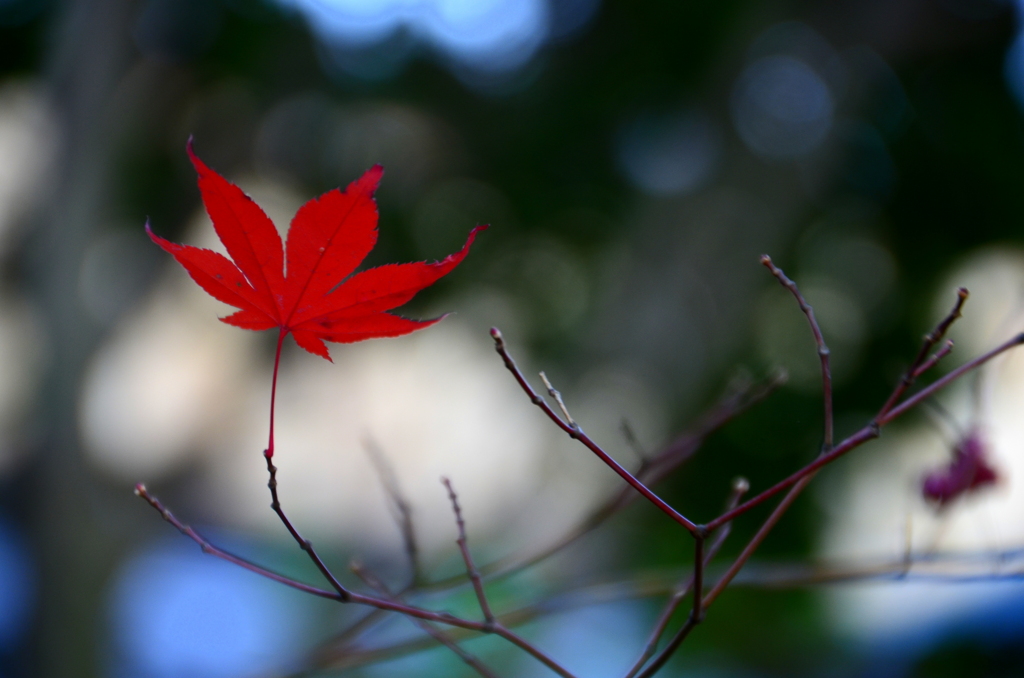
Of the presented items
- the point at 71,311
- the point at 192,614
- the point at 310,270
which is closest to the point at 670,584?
the point at 310,270

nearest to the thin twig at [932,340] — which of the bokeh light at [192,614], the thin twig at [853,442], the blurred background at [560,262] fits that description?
the thin twig at [853,442]

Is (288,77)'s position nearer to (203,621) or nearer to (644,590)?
(203,621)

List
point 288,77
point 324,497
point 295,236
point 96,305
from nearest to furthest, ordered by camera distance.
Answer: point 295,236 → point 96,305 → point 288,77 → point 324,497

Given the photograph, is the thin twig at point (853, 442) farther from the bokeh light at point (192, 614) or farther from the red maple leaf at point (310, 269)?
the bokeh light at point (192, 614)

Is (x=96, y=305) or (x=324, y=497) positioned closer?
(x=96, y=305)

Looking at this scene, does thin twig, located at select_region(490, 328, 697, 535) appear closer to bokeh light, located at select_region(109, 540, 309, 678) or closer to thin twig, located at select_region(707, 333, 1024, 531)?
thin twig, located at select_region(707, 333, 1024, 531)

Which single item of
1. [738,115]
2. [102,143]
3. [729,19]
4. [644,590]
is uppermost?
[729,19]

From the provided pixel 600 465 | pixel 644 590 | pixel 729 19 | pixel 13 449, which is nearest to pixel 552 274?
pixel 600 465
